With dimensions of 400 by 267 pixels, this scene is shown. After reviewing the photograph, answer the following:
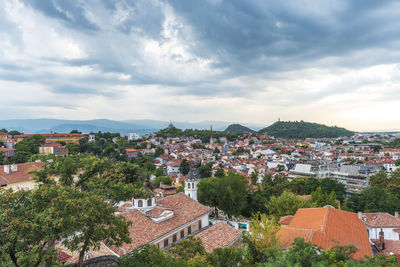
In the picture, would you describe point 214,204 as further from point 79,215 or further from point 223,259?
point 79,215

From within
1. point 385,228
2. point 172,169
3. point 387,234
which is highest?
point 385,228

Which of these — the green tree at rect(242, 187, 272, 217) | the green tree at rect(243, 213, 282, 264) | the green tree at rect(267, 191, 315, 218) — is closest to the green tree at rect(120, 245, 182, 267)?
the green tree at rect(243, 213, 282, 264)

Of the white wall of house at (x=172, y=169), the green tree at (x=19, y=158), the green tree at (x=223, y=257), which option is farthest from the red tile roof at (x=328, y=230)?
the white wall of house at (x=172, y=169)

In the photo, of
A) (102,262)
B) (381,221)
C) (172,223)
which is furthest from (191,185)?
(102,262)

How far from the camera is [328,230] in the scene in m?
17.0

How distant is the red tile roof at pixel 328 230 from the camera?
1559 centimetres

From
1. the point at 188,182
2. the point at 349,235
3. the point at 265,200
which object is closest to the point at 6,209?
the point at 349,235

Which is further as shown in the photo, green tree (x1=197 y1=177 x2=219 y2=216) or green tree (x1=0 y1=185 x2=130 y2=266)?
green tree (x1=197 y1=177 x2=219 y2=216)

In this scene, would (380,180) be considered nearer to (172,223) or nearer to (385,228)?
(385,228)

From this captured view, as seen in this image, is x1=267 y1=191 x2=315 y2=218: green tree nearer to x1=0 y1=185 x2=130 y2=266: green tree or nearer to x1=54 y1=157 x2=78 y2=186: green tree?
x1=54 y1=157 x2=78 y2=186: green tree

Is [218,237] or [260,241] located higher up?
[260,241]

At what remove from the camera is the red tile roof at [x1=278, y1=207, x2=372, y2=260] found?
51.2 feet

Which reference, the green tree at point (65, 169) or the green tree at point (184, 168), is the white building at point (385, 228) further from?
the green tree at point (184, 168)

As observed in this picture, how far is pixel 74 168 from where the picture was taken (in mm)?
14898
